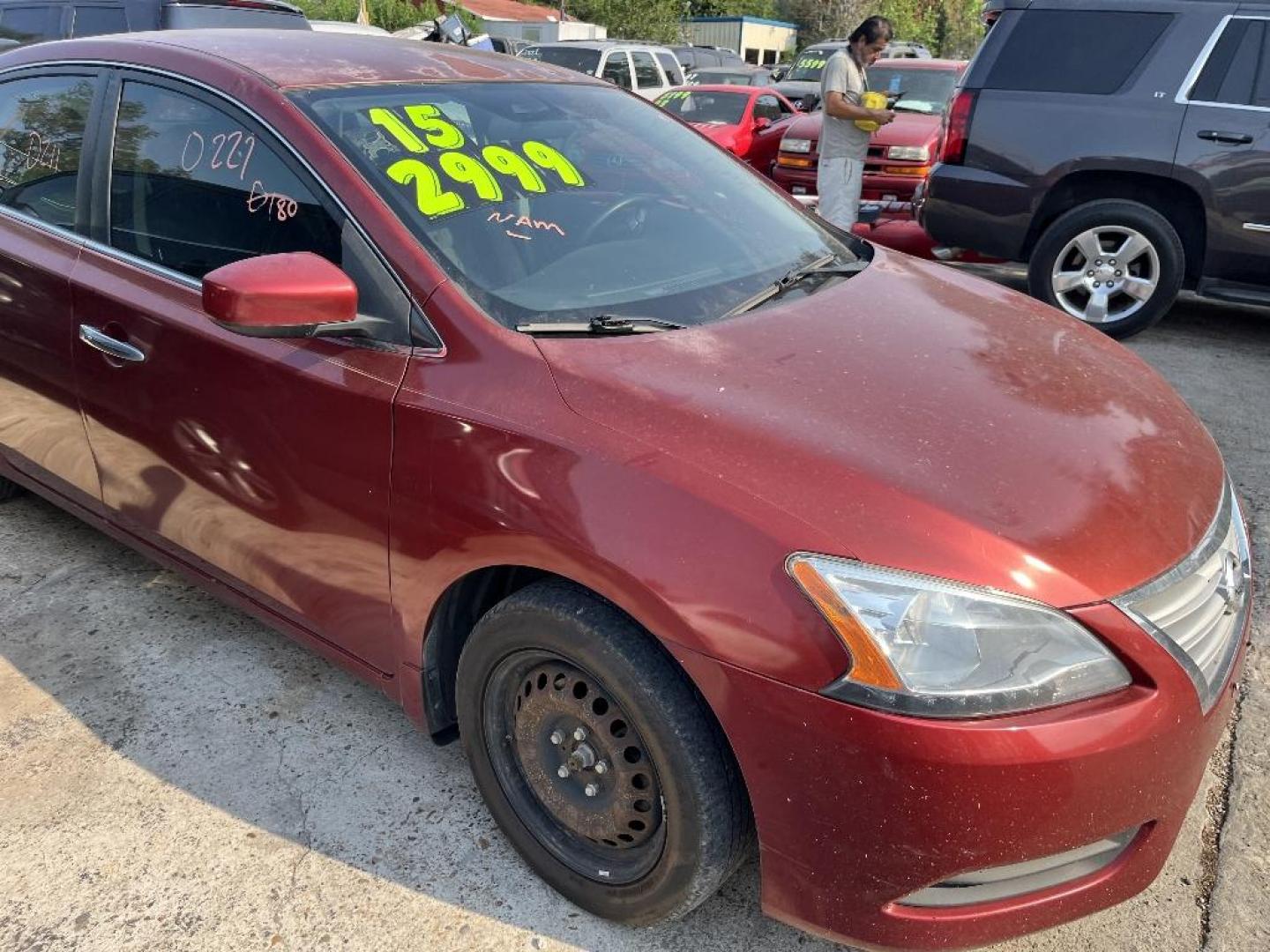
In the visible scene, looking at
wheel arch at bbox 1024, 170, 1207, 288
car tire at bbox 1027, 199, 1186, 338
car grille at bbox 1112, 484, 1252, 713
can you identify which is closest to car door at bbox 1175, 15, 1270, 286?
wheel arch at bbox 1024, 170, 1207, 288

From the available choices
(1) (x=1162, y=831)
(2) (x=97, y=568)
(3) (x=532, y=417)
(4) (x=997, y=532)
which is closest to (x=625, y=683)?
(3) (x=532, y=417)

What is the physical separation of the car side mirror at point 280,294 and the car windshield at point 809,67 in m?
16.6

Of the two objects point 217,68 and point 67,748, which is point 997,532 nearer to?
point 217,68

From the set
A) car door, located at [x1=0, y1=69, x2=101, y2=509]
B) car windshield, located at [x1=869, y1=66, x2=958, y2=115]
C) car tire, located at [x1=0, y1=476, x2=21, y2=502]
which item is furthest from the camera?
car windshield, located at [x1=869, y1=66, x2=958, y2=115]

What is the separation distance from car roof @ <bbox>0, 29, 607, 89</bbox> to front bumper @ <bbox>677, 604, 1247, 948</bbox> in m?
1.74

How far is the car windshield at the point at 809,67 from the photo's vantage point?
17.5 metres

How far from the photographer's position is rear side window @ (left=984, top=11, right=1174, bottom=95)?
5.53 metres

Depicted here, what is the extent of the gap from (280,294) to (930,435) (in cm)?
128

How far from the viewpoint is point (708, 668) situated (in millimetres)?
1689

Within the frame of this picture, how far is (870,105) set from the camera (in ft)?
21.5

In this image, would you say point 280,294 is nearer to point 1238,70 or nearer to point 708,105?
point 1238,70

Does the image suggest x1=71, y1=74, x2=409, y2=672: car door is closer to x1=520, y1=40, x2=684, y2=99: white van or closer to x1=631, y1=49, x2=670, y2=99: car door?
x1=520, y1=40, x2=684, y2=99: white van

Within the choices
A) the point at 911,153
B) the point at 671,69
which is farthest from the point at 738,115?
the point at 671,69

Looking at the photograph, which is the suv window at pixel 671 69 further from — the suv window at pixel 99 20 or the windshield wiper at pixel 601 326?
the windshield wiper at pixel 601 326
